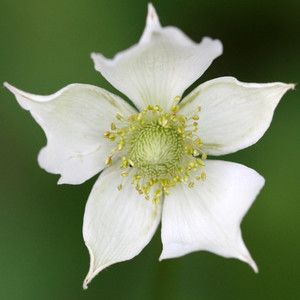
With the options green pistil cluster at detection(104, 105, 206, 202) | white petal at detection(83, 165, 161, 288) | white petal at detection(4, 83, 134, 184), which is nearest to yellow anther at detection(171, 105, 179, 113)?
green pistil cluster at detection(104, 105, 206, 202)

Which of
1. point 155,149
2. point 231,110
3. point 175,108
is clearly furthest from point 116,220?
point 231,110

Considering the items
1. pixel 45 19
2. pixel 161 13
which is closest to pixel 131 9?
pixel 161 13

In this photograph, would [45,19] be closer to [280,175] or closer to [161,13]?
[161,13]

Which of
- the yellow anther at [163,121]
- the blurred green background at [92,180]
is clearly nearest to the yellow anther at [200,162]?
the yellow anther at [163,121]

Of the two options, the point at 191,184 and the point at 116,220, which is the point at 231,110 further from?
the point at 116,220

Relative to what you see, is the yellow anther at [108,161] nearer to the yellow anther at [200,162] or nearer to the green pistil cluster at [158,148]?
the green pistil cluster at [158,148]
